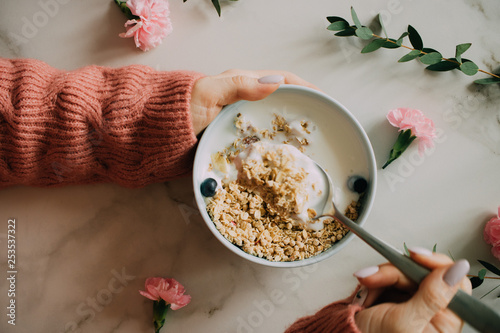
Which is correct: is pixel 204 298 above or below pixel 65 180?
below

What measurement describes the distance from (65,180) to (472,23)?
1052 millimetres

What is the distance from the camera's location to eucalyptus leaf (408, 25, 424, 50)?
2.85ft

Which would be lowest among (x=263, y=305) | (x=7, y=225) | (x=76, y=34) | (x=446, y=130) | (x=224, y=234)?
(x=263, y=305)

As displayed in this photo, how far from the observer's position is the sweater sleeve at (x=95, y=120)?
29.1 inches

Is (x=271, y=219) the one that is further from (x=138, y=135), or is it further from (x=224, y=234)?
(x=138, y=135)

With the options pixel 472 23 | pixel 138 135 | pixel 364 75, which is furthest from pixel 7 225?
pixel 472 23

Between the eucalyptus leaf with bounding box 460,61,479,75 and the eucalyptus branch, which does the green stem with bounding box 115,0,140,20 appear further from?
the eucalyptus leaf with bounding box 460,61,479,75

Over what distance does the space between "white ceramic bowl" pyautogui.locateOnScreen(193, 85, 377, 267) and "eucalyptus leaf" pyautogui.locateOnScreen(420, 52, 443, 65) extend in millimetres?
280

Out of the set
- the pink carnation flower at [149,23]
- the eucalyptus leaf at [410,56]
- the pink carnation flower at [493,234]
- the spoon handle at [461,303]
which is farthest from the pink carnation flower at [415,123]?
the pink carnation flower at [149,23]

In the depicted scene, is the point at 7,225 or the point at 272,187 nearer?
the point at 272,187

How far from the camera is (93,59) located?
0.90 metres

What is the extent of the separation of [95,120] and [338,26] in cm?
59

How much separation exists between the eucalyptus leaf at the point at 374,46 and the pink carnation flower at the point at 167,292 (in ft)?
2.32

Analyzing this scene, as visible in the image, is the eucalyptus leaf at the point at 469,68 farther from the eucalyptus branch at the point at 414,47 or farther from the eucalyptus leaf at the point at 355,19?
the eucalyptus leaf at the point at 355,19
